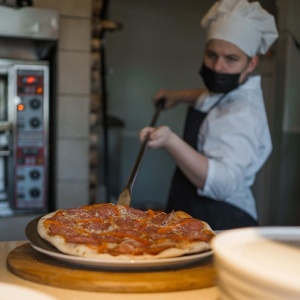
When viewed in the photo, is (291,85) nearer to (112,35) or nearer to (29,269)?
(112,35)

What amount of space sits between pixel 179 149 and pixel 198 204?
290mm

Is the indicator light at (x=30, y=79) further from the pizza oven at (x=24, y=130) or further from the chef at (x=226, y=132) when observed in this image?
the chef at (x=226, y=132)

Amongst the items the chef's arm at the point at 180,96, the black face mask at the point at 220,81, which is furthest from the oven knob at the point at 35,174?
the black face mask at the point at 220,81

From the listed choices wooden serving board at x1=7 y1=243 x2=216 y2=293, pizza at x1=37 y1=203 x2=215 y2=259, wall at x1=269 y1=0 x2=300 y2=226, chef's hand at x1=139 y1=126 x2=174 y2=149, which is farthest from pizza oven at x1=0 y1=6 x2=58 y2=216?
wall at x1=269 y1=0 x2=300 y2=226

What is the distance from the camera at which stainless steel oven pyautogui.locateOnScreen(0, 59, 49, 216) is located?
2262 millimetres

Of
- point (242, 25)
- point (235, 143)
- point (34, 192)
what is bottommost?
point (34, 192)

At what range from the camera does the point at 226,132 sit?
1.77 meters

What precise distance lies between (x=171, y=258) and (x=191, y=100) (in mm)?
1595

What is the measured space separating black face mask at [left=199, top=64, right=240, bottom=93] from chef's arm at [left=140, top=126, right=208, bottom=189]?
311 millimetres

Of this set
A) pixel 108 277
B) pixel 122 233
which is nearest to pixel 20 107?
pixel 122 233

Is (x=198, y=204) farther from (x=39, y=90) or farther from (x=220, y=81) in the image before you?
(x=39, y=90)

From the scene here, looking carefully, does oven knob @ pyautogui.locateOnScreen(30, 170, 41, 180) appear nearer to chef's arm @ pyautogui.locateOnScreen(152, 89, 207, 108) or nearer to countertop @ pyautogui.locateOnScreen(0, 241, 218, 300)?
chef's arm @ pyautogui.locateOnScreen(152, 89, 207, 108)

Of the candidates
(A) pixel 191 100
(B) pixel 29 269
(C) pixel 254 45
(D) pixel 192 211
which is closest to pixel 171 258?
(B) pixel 29 269

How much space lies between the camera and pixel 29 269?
0.76 metres
